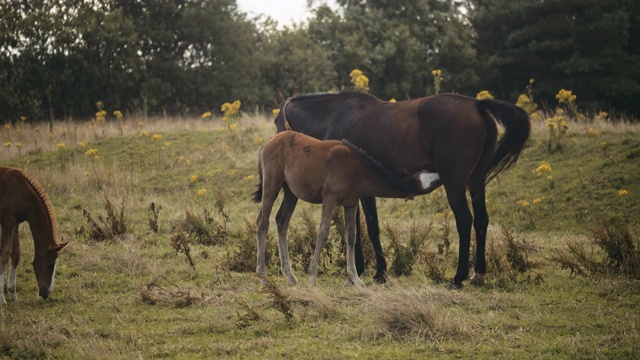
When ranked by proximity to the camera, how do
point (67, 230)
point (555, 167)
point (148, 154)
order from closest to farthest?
point (67, 230), point (555, 167), point (148, 154)

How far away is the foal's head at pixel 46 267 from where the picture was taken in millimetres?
8531

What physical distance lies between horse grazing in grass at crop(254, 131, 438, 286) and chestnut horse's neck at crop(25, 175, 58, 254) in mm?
2607

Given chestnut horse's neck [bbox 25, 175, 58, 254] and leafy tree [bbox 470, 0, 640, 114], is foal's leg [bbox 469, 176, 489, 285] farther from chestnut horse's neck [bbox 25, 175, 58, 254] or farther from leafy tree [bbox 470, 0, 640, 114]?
leafy tree [bbox 470, 0, 640, 114]

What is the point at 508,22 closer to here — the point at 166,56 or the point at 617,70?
the point at 617,70

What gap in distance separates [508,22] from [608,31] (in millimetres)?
5178

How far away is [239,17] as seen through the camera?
1528 inches

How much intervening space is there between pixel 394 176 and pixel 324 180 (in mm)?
914

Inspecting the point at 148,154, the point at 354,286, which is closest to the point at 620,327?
the point at 354,286

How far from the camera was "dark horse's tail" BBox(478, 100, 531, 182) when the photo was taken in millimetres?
9227

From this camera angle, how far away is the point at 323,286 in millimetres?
9211

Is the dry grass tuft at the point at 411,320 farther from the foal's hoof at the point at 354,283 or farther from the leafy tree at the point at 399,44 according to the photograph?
the leafy tree at the point at 399,44

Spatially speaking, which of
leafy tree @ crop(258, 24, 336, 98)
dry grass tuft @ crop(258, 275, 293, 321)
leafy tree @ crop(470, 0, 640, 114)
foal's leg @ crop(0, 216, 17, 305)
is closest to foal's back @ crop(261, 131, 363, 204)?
dry grass tuft @ crop(258, 275, 293, 321)

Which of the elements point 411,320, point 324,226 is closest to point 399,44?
point 324,226

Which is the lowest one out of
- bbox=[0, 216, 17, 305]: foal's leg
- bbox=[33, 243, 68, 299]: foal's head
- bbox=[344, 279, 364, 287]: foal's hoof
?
bbox=[344, 279, 364, 287]: foal's hoof
